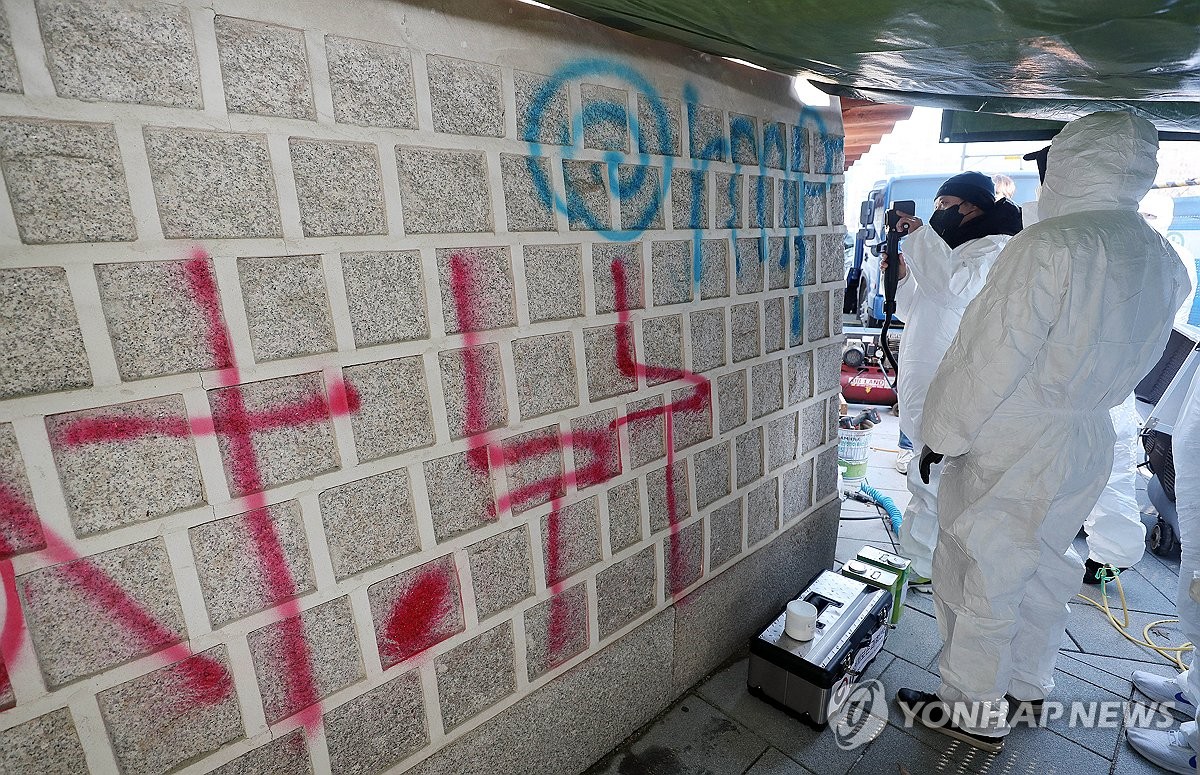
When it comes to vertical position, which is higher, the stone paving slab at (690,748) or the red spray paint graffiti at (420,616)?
the red spray paint graffiti at (420,616)

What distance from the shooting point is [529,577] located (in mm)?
1580

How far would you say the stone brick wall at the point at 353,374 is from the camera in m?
0.91

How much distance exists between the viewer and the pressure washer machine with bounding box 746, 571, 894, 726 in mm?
1947

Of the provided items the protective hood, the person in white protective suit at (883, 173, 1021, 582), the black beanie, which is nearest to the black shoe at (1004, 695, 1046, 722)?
the person in white protective suit at (883, 173, 1021, 582)

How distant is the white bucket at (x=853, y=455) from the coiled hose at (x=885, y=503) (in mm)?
83

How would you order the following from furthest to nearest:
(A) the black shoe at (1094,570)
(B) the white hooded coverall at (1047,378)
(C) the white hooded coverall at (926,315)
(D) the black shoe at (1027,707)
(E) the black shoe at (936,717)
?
1. (A) the black shoe at (1094,570)
2. (C) the white hooded coverall at (926,315)
3. (D) the black shoe at (1027,707)
4. (E) the black shoe at (936,717)
5. (B) the white hooded coverall at (1047,378)

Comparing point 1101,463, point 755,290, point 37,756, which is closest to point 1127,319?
point 1101,463

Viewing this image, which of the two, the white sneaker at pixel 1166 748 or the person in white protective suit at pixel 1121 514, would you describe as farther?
the person in white protective suit at pixel 1121 514

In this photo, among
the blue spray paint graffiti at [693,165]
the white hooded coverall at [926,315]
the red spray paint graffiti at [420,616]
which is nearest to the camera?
the red spray paint graffiti at [420,616]

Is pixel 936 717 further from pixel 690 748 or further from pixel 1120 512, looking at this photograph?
pixel 1120 512

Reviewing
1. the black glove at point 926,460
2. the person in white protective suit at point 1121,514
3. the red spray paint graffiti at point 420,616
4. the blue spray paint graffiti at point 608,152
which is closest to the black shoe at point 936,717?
the black glove at point 926,460

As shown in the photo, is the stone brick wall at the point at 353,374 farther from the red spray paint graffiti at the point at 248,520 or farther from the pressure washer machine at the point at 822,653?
the pressure washer machine at the point at 822,653

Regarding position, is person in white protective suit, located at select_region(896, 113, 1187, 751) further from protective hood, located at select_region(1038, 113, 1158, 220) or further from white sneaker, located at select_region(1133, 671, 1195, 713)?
white sneaker, located at select_region(1133, 671, 1195, 713)

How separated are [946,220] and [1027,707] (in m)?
2.06
